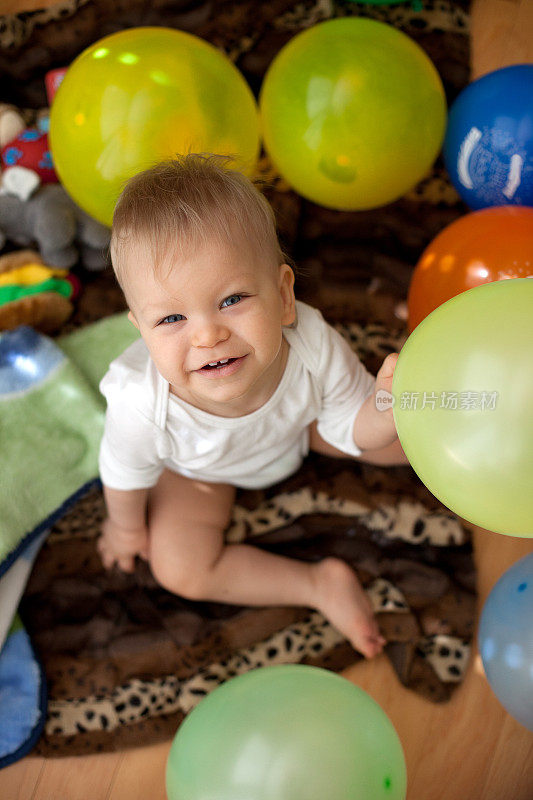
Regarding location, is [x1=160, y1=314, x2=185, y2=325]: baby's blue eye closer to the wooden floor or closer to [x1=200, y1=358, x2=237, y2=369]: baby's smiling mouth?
[x1=200, y1=358, x2=237, y2=369]: baby's smiling mouth

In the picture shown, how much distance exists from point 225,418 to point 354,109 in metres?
0.58

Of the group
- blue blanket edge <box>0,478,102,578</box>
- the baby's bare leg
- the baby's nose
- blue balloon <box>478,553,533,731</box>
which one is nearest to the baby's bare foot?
the baby's bare leg

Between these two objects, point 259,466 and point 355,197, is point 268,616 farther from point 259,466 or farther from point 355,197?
point 355,197

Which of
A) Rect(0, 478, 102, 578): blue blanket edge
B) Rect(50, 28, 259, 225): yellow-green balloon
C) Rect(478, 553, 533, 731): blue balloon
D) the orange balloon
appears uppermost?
Rect(50, 28, 259, 225): yellow-green balloon

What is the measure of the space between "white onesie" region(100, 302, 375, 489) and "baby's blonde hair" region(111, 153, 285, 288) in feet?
0.55

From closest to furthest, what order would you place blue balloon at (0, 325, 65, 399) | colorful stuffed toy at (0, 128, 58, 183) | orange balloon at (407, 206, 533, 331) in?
1. orange balloon at (407, 206, 533, 331)
2. blue balloon at (0, 325, 65, 399)
3. colorful stuffed toy at (0, 128, 58, 183)

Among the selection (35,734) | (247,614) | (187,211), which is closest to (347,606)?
(247,614)

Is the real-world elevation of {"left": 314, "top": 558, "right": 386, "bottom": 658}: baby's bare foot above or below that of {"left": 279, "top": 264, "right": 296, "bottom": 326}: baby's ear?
below

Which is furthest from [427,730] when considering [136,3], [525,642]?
[136,3]

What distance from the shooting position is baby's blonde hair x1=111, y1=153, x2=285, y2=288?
829mm

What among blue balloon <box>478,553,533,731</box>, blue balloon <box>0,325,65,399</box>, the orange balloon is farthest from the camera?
blue balloon <box>0,325,65,399</box>

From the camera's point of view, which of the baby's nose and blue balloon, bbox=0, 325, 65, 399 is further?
blue balloon, bbox=0, 325, 65, 399

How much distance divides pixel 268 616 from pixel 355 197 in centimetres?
76

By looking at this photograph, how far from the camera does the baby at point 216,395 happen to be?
0.84 m
